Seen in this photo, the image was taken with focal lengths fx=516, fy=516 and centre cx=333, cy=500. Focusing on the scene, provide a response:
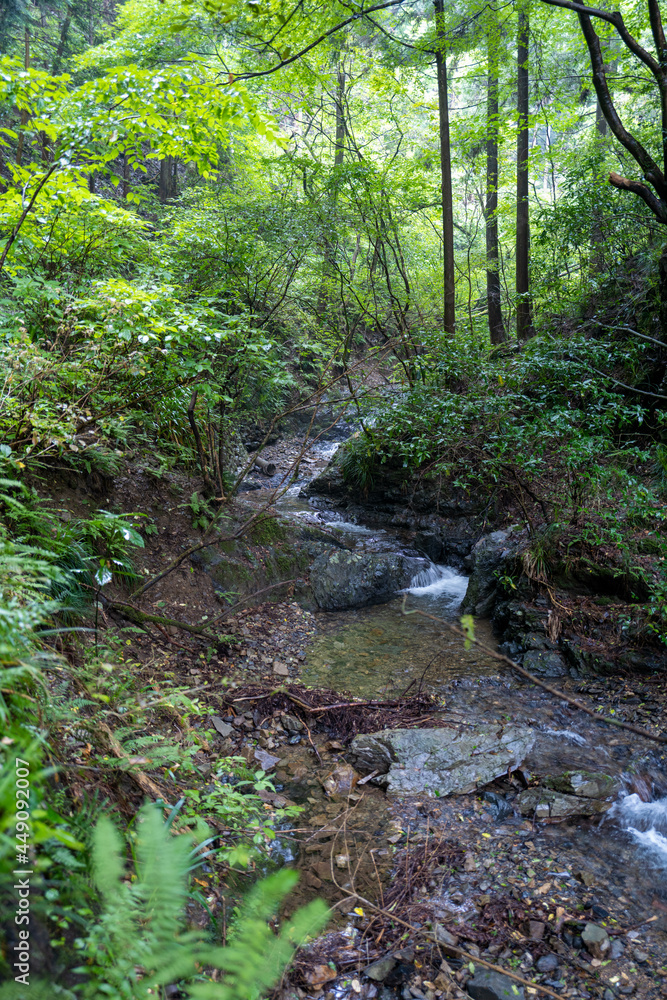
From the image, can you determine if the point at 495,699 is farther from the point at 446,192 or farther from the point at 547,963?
the point at 446,192

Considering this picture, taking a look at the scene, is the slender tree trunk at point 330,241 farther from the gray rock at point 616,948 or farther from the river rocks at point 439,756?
the gray rock at point 616,948

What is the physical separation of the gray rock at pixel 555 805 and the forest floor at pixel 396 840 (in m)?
0.10

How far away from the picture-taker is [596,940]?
280 centimetres

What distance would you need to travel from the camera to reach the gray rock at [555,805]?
3801 millimetres

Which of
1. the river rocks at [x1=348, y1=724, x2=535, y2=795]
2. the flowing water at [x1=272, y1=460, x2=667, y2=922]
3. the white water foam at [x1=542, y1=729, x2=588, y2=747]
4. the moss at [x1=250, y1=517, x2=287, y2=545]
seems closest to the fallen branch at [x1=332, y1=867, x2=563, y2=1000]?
the flowing water at [x1=272, y1=460, x2=667, y2=922]

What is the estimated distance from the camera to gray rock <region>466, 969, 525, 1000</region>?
253 centimetres

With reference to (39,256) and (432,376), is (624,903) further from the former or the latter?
(432,376)

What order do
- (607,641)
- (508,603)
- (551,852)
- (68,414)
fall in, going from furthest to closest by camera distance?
(508,603) → (607,641) → (68,414) → (551,852)

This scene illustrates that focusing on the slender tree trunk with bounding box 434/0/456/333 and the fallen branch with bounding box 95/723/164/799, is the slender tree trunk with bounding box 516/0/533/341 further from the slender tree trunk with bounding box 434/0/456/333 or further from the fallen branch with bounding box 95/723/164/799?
the fallen branch with bounding box 95/723/164/799

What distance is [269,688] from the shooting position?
496cm

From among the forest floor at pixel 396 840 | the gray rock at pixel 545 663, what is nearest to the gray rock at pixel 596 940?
the forest floor at pixel 396 840

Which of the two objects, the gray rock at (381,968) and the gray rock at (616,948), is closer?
the gray rock at (381,968)

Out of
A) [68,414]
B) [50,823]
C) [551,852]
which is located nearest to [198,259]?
[68,414]

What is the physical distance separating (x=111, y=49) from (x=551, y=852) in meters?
13.8
